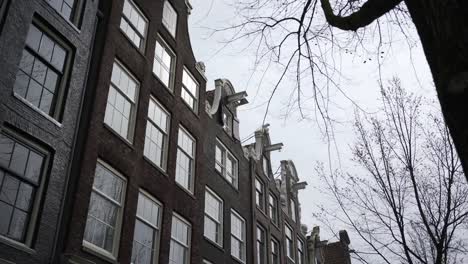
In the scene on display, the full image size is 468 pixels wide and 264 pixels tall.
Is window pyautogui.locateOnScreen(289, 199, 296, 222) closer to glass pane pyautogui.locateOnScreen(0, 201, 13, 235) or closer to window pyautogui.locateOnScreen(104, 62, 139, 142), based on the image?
window pyautogui.locateOnScreen(104, 62, 139, 142)

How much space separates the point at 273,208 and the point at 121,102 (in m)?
16.2

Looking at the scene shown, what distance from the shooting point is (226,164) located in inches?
920

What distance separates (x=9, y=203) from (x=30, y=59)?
3523mm

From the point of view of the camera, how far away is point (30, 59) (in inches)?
455

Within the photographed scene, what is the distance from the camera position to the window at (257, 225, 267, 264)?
25195 millimetres

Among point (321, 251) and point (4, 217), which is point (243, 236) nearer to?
point (4, 217)

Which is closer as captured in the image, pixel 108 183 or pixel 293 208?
pixel 108 183

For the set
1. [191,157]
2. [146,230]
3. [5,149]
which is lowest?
[146,230]

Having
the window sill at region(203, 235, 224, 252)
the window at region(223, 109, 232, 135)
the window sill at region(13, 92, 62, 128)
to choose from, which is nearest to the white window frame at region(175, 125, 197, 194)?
the window sill at region(203, 235, 224, 252)

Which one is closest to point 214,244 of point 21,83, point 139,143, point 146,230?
point 146,230

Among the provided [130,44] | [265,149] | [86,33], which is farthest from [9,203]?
[265,149]

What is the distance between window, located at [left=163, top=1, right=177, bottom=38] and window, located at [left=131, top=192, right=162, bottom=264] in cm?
781

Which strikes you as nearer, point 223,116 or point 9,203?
point 9,203

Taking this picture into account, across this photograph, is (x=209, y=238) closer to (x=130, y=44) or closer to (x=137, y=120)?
(x=137, y=120)
